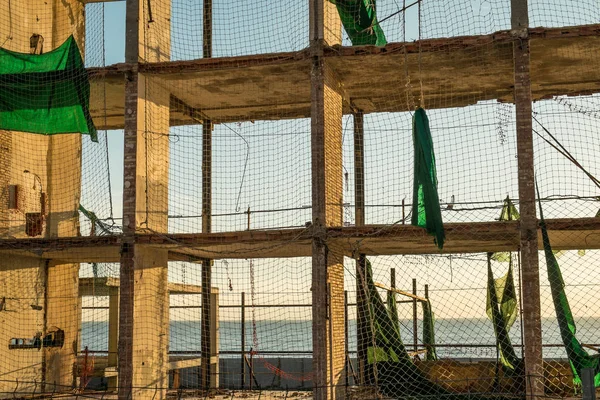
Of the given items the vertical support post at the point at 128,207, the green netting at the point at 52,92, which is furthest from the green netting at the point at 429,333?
the green netting at the point at 52,92

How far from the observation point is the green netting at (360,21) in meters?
18.0

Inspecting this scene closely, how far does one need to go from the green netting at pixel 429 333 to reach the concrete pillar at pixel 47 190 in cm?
874

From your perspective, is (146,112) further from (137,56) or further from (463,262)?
(463,262)

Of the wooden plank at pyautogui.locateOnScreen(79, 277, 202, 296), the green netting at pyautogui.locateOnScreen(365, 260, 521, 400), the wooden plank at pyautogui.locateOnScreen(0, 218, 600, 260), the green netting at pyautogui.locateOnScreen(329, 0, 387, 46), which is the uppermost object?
the green netting at pyautogui.locateOnScreen(329, 0, 387, 46)

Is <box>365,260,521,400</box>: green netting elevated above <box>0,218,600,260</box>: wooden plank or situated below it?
below

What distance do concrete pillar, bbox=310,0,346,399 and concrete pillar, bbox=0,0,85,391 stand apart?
6.45 m

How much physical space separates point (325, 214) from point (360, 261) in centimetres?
332

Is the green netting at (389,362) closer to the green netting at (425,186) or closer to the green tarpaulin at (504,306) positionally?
the green tarpaulin at (504,306)

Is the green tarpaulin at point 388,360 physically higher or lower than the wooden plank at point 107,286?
lower

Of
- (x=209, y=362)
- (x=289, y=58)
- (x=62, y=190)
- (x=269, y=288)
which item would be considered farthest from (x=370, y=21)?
(x=209, y=362)

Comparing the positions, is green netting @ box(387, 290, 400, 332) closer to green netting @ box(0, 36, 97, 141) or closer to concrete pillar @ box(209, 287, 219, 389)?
concrete pillar @ box(209, 287, 219, 389)

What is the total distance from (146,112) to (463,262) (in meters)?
8.51

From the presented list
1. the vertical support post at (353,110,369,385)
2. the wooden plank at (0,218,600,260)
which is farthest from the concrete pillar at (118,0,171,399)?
the vertical support post at (353,110,369,385)

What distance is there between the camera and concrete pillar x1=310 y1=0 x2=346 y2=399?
1675cm
